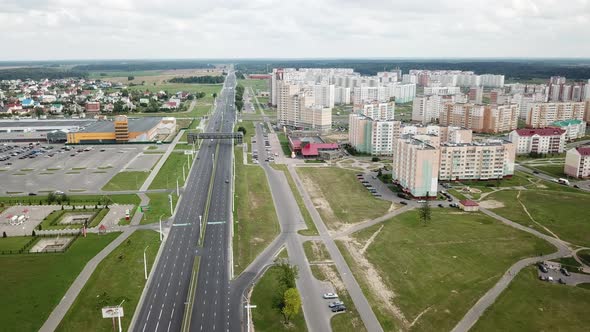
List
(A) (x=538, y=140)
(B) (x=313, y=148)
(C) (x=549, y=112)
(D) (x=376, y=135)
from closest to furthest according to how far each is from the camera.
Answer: (B) (x=313, y=148) → (D) (x=376, y=135) → (A) (x=538, y=140) → (C) (x=549, y=112)

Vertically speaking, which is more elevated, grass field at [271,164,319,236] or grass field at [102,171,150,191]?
grass field at [102,171,150,191]

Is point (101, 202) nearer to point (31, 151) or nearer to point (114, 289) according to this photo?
point (114, 289)

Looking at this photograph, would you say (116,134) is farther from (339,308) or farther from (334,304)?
(339,308)

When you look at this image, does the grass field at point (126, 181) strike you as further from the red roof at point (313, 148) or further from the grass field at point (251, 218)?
the red roof at point (313, 148)

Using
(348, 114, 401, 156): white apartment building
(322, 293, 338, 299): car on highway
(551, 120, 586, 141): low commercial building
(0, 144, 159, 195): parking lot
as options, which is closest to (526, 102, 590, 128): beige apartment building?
(551, 120, 586, 141): low commercial building

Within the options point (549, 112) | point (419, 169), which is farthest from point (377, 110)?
point (419, 169)

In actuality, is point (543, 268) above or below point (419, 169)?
below

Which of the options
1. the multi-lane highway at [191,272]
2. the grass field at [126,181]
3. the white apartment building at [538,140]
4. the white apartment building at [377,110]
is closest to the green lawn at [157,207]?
the multi-lane highway at [191,272]

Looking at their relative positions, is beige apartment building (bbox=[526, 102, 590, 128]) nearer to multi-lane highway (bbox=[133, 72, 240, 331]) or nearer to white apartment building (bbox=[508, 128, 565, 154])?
white apartment building (bbox=[508, 128, 565, 154])
